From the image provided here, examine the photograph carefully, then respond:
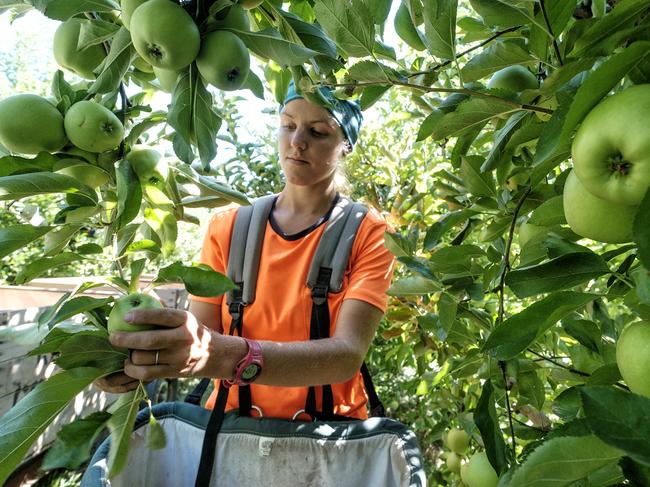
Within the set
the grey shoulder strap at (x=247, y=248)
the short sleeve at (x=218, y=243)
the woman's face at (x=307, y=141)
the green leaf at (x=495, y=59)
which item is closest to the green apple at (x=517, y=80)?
the green leaf at (x=495, y=59)

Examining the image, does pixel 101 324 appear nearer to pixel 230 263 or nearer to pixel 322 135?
pixel 230 263

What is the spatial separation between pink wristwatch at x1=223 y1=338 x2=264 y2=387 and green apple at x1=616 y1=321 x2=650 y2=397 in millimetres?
846

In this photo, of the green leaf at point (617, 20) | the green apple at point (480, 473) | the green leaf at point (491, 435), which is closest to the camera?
the green leaf at point (617, 20)

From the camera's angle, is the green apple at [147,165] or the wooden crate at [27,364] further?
the wooden crate at [27,364]

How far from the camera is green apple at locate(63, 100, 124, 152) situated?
779 mm

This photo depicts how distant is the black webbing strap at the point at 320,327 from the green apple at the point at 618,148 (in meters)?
1.24

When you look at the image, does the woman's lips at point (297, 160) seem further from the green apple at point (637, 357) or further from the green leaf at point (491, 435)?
the green apple at point (637, 357)

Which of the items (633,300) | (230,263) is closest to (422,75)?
(633,300)

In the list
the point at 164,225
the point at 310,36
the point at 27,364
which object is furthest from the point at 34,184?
the point at 27,364

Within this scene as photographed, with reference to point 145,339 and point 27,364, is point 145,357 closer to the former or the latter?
point 145,339

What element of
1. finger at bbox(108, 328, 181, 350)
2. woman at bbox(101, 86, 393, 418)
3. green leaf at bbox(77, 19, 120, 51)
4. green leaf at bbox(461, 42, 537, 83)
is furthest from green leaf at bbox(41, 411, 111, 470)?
green leaf at bbox(461, 42, 537, 83)

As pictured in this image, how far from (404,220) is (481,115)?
1720 millimetres

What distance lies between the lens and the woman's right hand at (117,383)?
915 millimetres

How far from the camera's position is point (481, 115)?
2.53 ft
